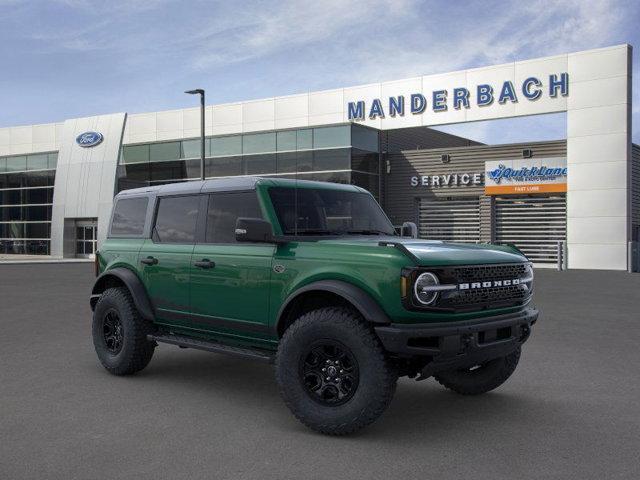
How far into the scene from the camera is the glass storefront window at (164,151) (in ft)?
123

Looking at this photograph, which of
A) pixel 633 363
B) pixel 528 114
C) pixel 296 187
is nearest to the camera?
pixel 296 187

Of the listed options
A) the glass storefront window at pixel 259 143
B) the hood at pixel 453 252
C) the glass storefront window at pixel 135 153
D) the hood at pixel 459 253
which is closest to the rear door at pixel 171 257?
the hood at pixel 453 252

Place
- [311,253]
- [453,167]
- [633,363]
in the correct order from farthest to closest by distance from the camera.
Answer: [453,167] < [633,363] < [311,253]

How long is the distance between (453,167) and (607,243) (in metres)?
7.68

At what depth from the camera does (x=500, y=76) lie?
29.8 m

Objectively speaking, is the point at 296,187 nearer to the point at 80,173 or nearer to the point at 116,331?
the point at 116,331

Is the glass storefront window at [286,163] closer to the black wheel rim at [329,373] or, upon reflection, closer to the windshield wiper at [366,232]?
the windshield wiper at [366,232]

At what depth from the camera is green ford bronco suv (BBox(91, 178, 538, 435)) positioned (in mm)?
4742

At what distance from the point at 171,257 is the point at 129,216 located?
117cm

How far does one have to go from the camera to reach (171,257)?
6449mm

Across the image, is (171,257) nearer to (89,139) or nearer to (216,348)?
(216,348)

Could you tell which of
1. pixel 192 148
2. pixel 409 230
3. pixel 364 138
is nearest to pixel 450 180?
pixel 364 138

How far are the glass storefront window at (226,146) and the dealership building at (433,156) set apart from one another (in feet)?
0.22

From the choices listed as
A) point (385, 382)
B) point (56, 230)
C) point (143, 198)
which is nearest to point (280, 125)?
point (56, 230)
